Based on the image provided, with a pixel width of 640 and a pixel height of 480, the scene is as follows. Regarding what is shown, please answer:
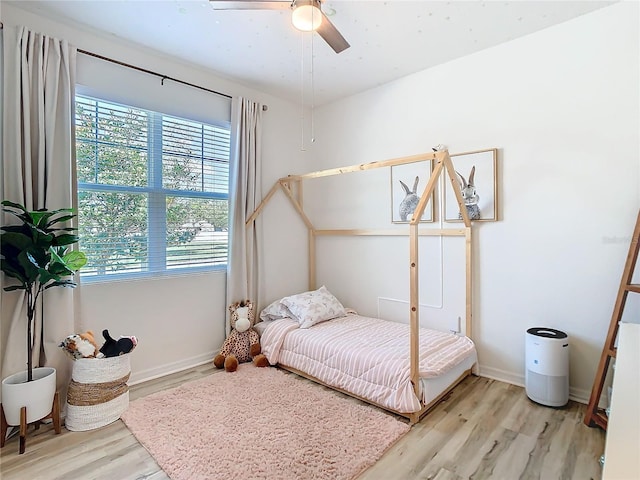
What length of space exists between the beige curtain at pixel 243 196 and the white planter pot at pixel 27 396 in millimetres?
1453

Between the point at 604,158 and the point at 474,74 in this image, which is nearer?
the point at 604,158

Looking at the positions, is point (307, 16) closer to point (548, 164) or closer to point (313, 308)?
point (548, 164)

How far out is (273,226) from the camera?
3.65 m

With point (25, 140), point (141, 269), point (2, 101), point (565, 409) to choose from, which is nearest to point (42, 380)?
point (141, 269)

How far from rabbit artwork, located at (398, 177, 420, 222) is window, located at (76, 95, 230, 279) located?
1687 millimetres

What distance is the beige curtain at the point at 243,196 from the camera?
10.5ft

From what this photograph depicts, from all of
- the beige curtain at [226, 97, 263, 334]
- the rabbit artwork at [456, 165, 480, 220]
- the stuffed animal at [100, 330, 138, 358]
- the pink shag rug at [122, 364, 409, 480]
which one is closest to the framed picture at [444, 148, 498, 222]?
the rabbit artwork at [456, 165, 480, 220]

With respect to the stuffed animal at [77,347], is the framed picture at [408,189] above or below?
above

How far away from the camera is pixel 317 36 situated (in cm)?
251

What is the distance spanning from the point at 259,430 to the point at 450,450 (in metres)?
1.09

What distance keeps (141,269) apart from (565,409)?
3.24 metres

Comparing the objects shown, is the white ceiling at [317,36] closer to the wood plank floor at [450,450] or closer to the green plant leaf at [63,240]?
the green plant leaf at [63,240]

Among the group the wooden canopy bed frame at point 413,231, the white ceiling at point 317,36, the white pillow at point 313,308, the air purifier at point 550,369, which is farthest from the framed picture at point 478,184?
the white pillow at point 313,308

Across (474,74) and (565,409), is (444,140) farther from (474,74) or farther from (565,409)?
(565,409)
